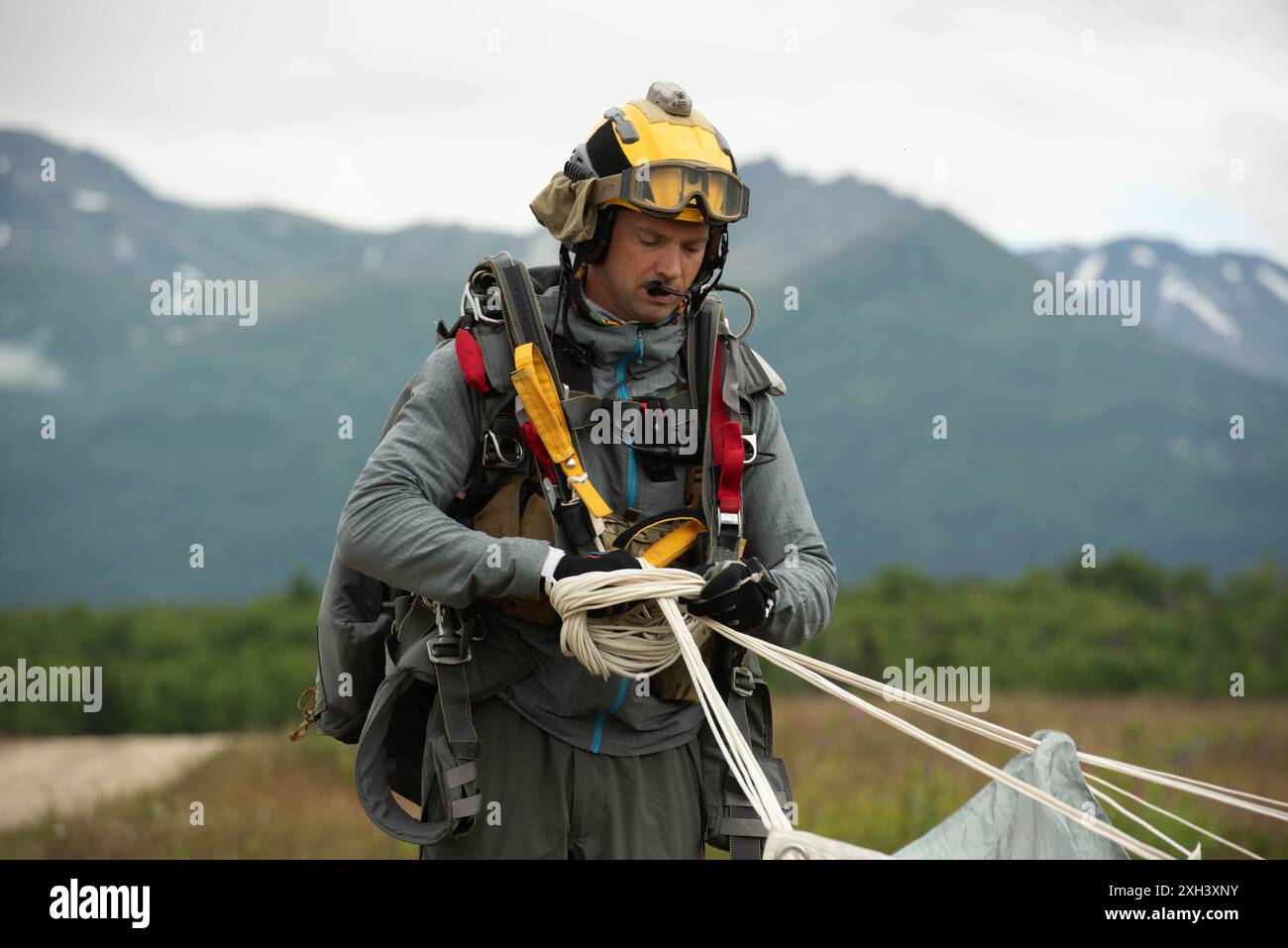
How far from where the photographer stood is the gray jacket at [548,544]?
8.59 ft

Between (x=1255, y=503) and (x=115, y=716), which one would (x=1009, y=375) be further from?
(x=115, y=716)

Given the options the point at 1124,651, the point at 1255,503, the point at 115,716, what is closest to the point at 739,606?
the point at 115,716

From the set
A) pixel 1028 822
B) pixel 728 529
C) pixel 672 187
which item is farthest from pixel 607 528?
pixel 1028 822

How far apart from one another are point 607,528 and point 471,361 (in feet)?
1.48

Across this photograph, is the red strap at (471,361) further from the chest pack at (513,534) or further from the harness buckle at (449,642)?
the harness buckle at (449,642)

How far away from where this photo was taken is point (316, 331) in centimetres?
6688

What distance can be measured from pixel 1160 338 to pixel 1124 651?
207 ft

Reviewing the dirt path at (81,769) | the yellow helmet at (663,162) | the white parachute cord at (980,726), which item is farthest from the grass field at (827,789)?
the yellow helmet at (663,162)

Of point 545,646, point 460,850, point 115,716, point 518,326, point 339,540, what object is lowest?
point 115,716

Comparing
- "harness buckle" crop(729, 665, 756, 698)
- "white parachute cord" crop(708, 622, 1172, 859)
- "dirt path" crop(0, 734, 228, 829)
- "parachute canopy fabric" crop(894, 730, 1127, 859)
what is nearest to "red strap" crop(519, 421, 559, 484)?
"white parachute cord" crop(708, 622, 1172, 859)

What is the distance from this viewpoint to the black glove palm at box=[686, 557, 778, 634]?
260 centimetres

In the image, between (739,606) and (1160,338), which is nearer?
(739,606)

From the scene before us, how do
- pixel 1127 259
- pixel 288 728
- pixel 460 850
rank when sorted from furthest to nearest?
1. pixel 1127 259
2. pixel 288 728
3. pixel 460 850

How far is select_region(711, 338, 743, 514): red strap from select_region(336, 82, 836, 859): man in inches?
2.7
